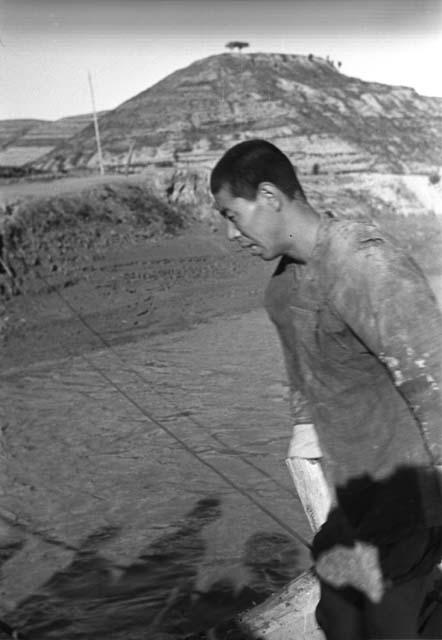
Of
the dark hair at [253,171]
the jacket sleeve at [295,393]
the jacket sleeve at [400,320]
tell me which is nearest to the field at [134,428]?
the jacket sleeve at [295,393]

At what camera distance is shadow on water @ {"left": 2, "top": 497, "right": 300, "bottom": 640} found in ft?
12.0

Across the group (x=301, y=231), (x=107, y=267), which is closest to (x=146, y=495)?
(x=301, y=231)

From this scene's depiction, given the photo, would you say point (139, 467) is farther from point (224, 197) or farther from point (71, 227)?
point (71, 227)

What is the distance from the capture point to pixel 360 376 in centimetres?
173

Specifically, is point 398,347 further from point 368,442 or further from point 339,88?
point 339,88

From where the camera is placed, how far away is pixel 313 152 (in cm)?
1936

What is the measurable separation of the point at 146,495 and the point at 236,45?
17.7 meters

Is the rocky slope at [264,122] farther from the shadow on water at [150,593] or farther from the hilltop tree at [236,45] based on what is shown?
the shadow on water at [150,593]

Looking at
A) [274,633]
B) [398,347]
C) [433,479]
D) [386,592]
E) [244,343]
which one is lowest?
[244,343]

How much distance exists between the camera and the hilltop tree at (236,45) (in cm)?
2052

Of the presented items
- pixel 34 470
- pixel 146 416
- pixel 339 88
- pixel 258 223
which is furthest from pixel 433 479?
pixel 339 88

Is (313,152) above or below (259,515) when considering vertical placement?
above

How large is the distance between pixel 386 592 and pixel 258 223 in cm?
81

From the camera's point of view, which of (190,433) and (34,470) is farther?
(190,433)
